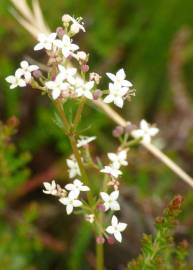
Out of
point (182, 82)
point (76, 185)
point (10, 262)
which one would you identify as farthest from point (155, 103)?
point (76, 185)

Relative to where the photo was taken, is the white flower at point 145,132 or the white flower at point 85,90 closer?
the white flower at point 85,90

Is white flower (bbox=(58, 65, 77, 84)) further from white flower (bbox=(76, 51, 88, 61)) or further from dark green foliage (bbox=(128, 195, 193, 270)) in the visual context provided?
dark green foliage (bbox=(128, 195, 193, 270))

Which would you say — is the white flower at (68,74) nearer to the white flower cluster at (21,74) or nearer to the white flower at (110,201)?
the white flower cluster at (21,74)

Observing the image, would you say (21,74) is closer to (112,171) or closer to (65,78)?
(65,78)

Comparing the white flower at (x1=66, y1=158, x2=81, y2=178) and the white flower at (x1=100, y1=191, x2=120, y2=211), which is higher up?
the white flower at (x1=66, y1=158, x2=81, y2=178)

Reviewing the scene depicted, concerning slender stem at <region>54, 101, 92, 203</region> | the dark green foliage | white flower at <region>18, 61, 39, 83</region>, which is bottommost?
the dark green foliage

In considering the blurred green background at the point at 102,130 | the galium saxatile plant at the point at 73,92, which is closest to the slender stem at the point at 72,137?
the galium saxatile plant at the point at 73,92

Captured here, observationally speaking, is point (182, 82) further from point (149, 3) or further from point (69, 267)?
point (69, 267)

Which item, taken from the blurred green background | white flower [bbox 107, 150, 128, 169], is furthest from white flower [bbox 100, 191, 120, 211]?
the blurred green background
